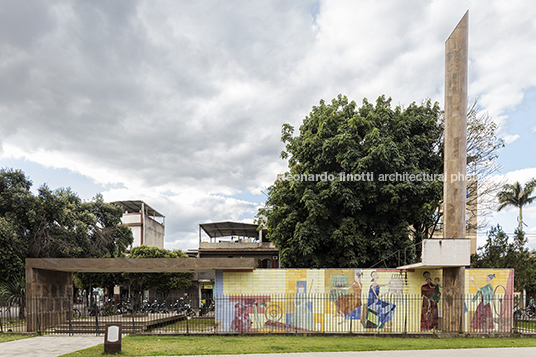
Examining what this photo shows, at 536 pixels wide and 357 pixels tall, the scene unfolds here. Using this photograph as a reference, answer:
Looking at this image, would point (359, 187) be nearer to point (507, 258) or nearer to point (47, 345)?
point (507, 258)

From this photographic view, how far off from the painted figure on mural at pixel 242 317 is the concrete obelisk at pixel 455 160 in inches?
331

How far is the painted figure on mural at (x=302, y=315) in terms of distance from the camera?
17.7m

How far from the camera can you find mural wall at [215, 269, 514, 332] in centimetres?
1775

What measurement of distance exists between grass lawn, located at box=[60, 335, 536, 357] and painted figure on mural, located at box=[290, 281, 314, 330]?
158cm

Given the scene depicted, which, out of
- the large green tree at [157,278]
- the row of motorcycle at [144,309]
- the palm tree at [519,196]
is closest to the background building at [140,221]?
the large green tree at [157,278]

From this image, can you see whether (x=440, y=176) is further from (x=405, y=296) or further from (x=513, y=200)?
(x=513, y=200)

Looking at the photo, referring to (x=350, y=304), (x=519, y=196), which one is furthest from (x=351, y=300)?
(x=519, y=196)

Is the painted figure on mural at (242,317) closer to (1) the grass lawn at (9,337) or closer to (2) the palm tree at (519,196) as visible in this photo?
Answer: (1) the grass lawn at (9,337)

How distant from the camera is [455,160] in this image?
17.7 m

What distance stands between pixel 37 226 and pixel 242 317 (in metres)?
15.2

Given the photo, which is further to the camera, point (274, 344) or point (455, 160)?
point (455, 160)

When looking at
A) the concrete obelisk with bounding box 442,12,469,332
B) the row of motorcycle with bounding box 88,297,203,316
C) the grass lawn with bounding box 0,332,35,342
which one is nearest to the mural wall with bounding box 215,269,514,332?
the concrete obelisk with bounding box 442,12,469,332

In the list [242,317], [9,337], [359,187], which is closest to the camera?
[9,337]

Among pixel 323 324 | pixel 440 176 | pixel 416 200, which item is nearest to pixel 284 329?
pixel 323 324
